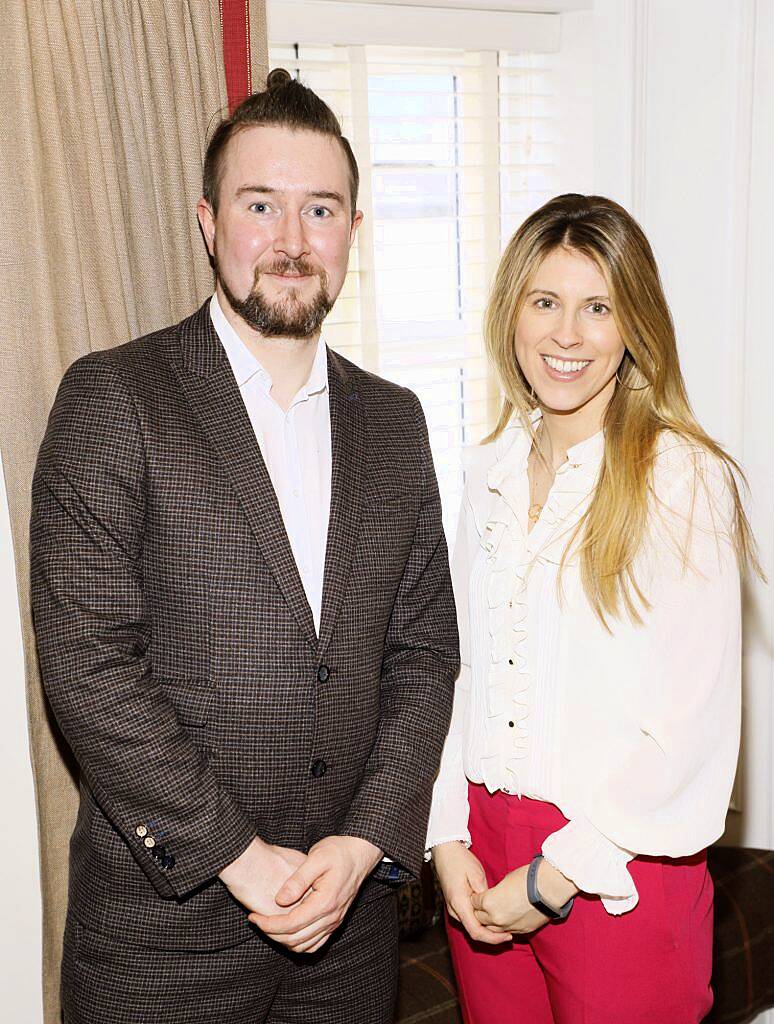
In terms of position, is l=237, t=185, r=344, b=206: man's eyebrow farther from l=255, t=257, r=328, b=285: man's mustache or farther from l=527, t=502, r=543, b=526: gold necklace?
l=527, t=502, r=543, b=526: gold necklace

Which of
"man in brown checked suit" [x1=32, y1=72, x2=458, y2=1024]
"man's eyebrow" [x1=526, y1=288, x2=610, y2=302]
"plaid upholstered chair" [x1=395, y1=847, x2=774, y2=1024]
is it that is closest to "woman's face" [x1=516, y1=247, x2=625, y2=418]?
"man's eyebrow" [x1=526, y1=288, x2=610, y2=302]

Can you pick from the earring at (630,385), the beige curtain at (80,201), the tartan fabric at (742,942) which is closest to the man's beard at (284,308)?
the beige curtain at (80,201)

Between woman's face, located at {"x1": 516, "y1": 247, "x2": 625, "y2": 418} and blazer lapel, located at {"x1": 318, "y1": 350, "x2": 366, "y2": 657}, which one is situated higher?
woman's face, located at {"x1": 516, "y1": 247, "x2": 625, "y2": 418}

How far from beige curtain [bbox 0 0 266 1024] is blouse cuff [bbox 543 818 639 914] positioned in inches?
37.7

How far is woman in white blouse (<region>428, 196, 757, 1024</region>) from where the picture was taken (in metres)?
1.70

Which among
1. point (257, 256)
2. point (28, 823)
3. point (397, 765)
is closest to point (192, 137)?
point (257, 256)

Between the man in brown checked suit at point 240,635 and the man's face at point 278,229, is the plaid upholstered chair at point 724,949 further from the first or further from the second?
the man's face at point 278,229

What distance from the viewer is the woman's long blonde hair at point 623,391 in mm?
1719

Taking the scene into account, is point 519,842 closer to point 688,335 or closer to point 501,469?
point 501,469

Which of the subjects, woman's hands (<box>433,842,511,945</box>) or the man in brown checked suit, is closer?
the man in brown checked suit

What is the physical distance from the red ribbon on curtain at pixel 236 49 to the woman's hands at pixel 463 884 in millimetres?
1447

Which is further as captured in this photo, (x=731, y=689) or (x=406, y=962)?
(x=406, y=962)

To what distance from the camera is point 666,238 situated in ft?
9.80

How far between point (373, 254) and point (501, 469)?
40.0 inches
